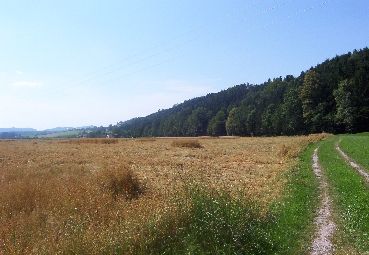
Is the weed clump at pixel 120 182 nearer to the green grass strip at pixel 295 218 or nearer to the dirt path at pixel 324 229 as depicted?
the green grass strip at pixel 295 218

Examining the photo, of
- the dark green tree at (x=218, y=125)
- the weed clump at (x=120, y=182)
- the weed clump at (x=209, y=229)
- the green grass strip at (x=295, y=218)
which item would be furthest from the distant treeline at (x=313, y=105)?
the weed clump at (x=209, y=229)

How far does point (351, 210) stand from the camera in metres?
8.53

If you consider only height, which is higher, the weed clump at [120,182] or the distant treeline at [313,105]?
the distant treeline at [313,105]

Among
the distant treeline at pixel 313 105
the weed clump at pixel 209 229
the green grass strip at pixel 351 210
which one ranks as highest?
the distant treeline at pixel 313 105

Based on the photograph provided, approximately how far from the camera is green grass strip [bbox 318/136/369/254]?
625cm

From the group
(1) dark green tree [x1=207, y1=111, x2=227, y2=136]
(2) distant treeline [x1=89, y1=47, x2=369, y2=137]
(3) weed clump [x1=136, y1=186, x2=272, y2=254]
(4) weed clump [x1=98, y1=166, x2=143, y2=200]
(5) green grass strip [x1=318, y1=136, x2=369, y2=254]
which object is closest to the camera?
(3) weed clump [x1=136, y1=186, x2=272, y2=254]

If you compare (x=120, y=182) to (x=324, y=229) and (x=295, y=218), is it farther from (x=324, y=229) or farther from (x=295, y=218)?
(x=324, y=229)

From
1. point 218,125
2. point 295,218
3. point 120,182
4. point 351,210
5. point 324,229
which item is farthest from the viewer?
point 218,125

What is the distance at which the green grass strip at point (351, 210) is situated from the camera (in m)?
6.25

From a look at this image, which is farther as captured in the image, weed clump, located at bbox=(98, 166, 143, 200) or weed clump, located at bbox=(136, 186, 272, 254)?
weed clump, located at bbox=(98, 166, 143, 200)

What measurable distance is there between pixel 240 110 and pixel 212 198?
95634 mm

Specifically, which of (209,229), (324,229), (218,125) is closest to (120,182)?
(209,229)

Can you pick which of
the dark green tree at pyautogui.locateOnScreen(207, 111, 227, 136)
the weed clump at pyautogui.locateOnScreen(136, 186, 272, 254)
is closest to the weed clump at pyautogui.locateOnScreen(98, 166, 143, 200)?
the weed clump at pyautogui.locateOnScreen(136, 186, 272, 254)

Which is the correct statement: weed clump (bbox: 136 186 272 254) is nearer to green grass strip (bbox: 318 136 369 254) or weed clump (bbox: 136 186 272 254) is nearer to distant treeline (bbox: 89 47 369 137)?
green grass strip (bbox: 318 136 369 254)
